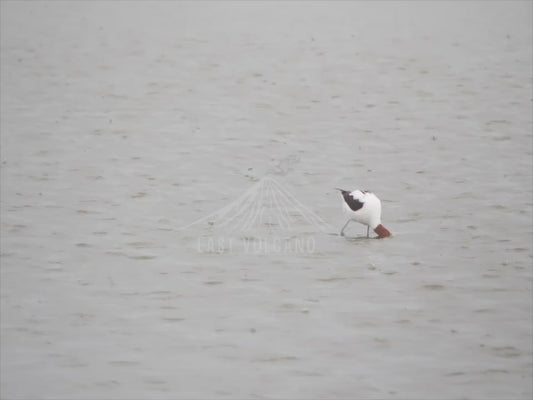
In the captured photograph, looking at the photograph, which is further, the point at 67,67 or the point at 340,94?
the point at 67,67

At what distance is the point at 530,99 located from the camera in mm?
19703

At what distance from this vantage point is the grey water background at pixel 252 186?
29.9 ft

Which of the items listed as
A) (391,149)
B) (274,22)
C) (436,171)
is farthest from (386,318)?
(274,22)

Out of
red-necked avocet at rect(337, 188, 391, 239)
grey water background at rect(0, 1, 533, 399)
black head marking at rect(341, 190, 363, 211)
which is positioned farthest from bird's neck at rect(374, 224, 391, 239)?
black head marking at rect(341, 190, 363, 211)

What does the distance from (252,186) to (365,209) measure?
2.94m

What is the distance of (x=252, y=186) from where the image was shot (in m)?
14.8

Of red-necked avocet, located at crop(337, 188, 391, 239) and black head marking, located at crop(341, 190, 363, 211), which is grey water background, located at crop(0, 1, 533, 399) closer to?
red-necked avocet, located at crop(337, 188, 391, 239)

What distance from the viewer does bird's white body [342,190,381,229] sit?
1225 cm

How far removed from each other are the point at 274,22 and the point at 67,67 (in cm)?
763

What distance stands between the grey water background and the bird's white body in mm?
273

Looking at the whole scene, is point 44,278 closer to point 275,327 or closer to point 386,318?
point 275,327

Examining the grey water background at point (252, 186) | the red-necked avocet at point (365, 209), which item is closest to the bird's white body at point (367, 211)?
the red-necked avocet at point (365, 209)

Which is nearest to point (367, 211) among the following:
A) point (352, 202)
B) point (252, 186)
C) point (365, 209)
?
point (365, 209)

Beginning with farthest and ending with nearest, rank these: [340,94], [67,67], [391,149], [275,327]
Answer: [67,67]
[340,94]
[391,149]
[275,327]
